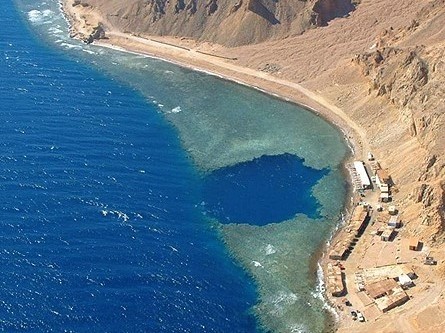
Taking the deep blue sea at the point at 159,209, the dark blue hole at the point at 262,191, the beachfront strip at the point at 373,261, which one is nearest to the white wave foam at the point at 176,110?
the deep blue sea at the point at 159,209

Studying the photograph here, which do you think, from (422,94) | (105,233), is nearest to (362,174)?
(422,94)

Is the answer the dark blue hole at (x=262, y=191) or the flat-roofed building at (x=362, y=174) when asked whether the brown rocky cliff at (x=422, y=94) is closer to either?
the flat-roofed building at (x=362, y=174)

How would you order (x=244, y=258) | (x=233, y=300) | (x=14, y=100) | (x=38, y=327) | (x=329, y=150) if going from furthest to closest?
(x=14, y=100), (x=329, y=150), (x=244, y=258), (x=233, y=300), (x=38, y=327)

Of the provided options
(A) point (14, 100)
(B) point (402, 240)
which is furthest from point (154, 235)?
(A) point (14, 100)

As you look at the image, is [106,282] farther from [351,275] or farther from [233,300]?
[351,275]

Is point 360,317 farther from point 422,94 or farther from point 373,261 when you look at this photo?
point 422,94

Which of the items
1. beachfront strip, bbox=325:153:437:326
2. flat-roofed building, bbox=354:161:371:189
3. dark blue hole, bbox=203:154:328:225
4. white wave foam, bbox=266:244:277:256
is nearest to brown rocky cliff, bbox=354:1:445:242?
beachfront strip, bbox=325:153:437:326
